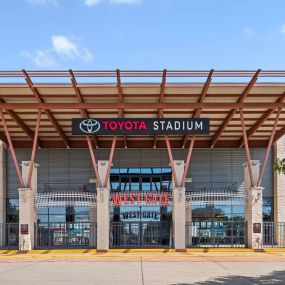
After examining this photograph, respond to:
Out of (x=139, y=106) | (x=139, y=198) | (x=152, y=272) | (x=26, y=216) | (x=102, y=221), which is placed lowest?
(x=152, y=272)

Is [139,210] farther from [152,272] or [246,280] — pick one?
[246,280]

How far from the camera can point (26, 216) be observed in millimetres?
32812

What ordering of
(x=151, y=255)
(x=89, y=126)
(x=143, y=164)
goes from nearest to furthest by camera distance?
1. (x=151, y=255)
2. (x=89, y=126)
3. (x=143, y=164)

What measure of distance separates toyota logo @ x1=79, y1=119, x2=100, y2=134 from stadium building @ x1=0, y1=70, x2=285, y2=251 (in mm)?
63

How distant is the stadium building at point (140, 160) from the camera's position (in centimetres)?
3139

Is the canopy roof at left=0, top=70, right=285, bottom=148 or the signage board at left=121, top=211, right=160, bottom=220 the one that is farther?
the signage board at left=121, top=211, right=160, bottom=220

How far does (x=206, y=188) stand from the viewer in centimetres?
4081

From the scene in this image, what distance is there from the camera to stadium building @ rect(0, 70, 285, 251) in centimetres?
3139

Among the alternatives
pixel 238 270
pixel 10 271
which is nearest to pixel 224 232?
pixel 238 270

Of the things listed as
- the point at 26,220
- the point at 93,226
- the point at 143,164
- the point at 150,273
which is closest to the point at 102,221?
the point at 93,226

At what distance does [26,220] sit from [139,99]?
10364 mm

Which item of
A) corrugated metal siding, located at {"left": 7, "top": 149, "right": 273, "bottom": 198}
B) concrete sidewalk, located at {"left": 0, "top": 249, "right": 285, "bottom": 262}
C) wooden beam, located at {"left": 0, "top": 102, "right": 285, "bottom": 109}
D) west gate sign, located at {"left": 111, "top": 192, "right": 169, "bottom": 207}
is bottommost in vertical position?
concrete sidewalk, located at {"left": 0, "top": 249, "right": 285, "bottom": 262}

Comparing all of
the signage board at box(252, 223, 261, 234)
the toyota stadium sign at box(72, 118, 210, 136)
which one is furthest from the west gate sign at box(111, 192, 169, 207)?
the signage board at box(252, 223, 261, 234)

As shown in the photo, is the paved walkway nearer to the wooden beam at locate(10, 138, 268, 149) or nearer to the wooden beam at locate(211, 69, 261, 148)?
the wooden beam at locate(211, 69, 261, 148)
